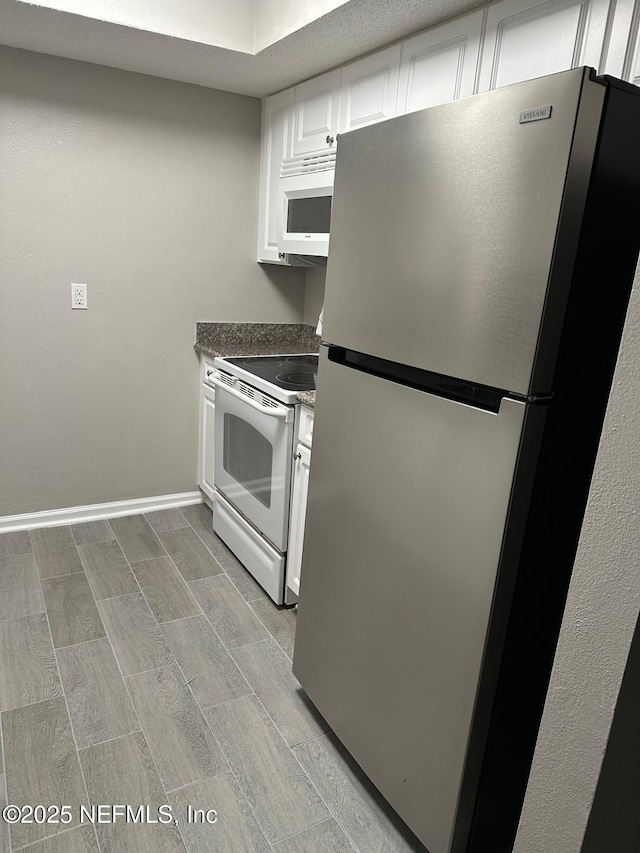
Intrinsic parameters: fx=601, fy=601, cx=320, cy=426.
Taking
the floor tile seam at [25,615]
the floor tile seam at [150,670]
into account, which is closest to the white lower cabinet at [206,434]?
the floor tile seam at [25,615]

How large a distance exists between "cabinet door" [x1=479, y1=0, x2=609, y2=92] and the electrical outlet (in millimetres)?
1990

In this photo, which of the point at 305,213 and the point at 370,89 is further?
the point at 305,213

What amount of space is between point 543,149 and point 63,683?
2.03 m

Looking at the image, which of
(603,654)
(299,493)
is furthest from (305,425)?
(603,654)

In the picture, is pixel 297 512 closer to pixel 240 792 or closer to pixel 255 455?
pixel 255 455

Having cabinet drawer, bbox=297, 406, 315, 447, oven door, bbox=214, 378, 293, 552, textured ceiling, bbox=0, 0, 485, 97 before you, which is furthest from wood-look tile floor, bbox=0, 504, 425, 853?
textured ceiling, bbox=0, 0, 485, 97

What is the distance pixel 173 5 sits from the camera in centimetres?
221

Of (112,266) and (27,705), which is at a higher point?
(112,266)

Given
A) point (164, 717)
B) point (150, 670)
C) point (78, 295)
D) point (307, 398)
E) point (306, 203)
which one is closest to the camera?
point (164, 717)

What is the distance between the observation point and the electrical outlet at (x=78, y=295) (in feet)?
9.36

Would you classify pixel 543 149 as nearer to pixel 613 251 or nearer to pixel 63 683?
pixel 613 251

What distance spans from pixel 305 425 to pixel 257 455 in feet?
1.25

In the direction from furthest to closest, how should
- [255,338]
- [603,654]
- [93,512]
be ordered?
[255,338] → [93,512] → [603,654]

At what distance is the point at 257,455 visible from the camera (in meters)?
2.52
